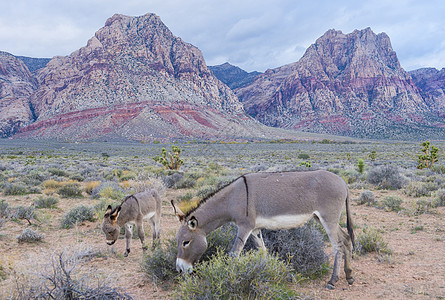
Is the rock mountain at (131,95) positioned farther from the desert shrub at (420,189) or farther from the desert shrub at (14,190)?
the desert shrub at (420,189)

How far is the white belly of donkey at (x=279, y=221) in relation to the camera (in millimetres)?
4426

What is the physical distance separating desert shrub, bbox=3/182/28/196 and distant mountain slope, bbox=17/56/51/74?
662 ft

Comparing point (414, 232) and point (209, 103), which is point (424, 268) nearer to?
point (414, 232)

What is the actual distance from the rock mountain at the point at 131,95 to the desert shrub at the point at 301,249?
9212 cm

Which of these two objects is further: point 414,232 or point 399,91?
point 399,91

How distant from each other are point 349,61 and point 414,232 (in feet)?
641

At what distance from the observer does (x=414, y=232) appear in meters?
8.21

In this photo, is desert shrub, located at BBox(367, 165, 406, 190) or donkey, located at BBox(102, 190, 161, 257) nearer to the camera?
donkey, located at BBox(102, 190, 161, 257)

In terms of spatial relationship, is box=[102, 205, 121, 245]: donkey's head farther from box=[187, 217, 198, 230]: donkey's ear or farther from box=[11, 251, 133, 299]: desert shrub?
box=[187, 217, 198, 230]: donkey's ear

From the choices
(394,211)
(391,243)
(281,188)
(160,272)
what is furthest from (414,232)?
(160,272)

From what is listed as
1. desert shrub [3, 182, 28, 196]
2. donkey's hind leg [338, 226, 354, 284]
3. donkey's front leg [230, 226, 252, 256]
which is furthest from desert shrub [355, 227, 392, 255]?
desert shrub [3, 182, 28, 196]

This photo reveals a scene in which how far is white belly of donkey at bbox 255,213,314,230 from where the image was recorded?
443cm

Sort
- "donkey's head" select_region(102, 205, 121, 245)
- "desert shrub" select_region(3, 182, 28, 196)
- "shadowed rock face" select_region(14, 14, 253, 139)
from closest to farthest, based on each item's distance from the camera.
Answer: "donkey's head" select_region(102, 205, 121, 245) < "desert shrub" select_region(3, 182, 28, 196) < "shadowed rock face" select_region(14, 14, 253, 139)

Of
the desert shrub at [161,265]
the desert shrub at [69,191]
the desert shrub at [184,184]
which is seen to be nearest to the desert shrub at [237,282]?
the desert shrub at [161,265]
